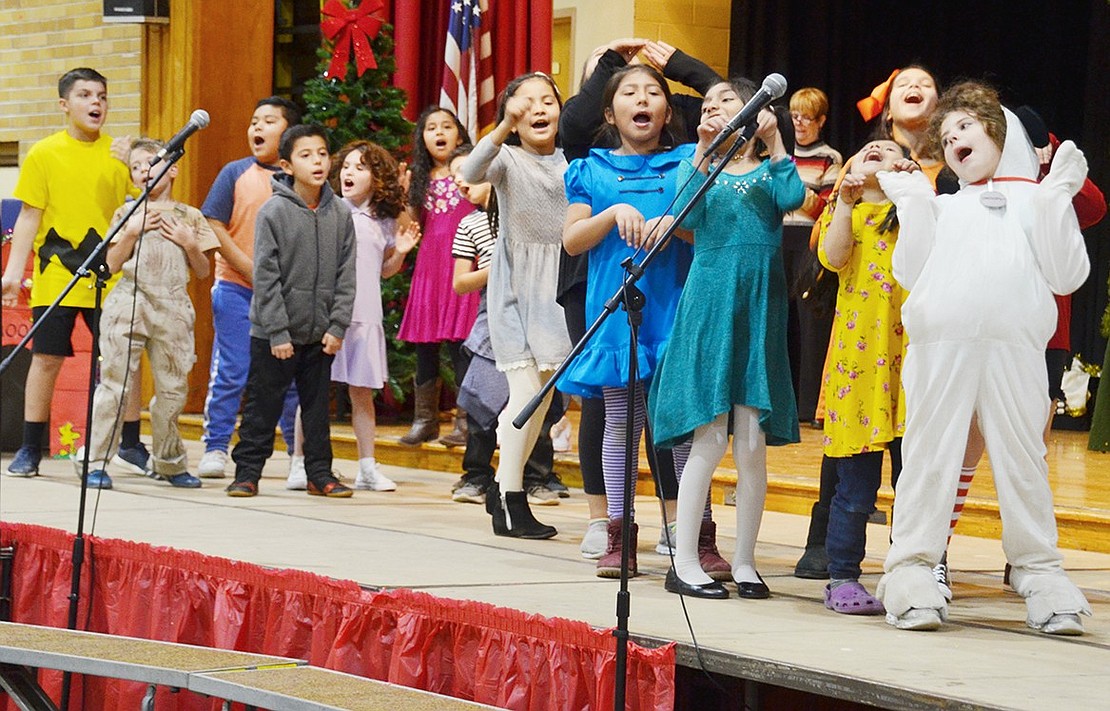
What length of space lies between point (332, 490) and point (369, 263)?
3.34 feet

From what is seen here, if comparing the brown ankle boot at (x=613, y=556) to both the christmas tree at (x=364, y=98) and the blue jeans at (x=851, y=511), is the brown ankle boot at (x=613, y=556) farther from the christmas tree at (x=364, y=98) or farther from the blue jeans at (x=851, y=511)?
the christmas tree at (x=364, y=98)

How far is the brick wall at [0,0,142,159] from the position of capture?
950 centimetres

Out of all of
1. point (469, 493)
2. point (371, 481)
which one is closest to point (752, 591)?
point (469, 493)

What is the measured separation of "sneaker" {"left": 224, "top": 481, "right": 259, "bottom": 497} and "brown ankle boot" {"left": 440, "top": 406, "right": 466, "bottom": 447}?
143 centimetres

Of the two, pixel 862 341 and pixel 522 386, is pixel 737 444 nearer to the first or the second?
pixel 862 341

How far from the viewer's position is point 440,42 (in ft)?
30.7

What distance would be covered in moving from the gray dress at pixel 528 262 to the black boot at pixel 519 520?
41cm

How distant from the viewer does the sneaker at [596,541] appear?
4660 mm

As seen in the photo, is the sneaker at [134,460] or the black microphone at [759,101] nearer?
the black microphone at [759,101]

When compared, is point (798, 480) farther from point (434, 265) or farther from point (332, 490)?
point (434, 265)

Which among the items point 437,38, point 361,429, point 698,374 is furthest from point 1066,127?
point 698,374

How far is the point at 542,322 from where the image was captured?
5.05 meters

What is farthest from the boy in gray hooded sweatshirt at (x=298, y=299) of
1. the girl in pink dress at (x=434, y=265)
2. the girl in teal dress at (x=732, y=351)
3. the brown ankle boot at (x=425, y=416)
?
the girl in teal dress at (x=732, y=351)

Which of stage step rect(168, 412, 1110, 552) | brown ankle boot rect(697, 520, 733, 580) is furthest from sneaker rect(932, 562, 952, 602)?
stage step rect(168, 412, 1110, 552)
